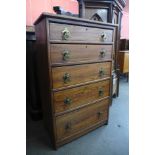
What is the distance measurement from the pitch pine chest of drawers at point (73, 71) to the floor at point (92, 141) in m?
0.07

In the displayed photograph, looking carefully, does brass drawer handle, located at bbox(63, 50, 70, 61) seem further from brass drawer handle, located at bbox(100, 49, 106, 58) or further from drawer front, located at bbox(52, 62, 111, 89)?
brass drawer handle, located at bbox(100, 49, 106, 58)

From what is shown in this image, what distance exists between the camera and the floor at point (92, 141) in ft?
4.15

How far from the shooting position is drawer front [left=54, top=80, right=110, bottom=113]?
118cm

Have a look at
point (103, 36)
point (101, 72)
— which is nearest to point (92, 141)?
point (101, 72)

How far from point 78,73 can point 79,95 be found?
205 millimetres

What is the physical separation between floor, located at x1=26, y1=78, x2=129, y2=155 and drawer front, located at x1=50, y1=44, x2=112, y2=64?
773mm

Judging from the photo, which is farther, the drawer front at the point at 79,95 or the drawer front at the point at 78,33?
the drawer front at the point at 79,95

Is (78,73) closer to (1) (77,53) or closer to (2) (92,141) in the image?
(1) (77,53)

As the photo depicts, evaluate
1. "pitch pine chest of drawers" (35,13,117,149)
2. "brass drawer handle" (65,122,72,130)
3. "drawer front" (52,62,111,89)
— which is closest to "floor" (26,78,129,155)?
"pitch pine chest of drawers" (35,13,117,149)

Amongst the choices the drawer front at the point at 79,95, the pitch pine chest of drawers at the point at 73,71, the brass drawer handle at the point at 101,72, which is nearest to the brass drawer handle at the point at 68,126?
the pitch pine chest of drawers at the point at 73,71

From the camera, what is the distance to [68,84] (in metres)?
1.20

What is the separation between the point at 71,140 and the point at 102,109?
0.45 metres

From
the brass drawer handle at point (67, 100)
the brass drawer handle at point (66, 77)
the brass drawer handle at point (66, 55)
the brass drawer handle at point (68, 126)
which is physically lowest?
the brass drawer handle at point (68, 126)

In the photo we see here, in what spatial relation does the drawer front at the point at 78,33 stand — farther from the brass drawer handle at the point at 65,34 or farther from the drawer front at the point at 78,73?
the drawer front at the point at 78,73
